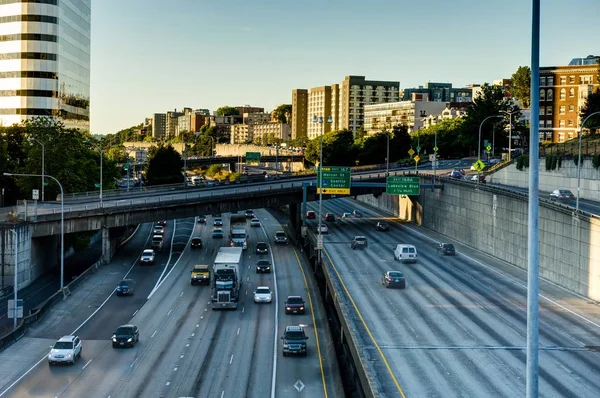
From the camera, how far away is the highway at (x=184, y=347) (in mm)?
38000

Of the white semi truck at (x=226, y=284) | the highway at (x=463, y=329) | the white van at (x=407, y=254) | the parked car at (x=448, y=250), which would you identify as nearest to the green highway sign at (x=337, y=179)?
the highway at (x=463, y=329)

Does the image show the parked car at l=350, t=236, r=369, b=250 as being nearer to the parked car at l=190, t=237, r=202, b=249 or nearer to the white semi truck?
the white semi truck

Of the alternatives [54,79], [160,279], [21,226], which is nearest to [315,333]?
[160,279]

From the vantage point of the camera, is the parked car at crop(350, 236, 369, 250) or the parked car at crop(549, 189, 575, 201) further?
the parked car at crop(350, 236, 369, 250)

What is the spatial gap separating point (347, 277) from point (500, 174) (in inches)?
1794

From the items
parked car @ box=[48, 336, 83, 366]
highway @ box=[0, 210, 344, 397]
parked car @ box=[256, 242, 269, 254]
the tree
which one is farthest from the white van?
the tree

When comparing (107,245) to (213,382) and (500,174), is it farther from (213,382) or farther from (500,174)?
(500,174)

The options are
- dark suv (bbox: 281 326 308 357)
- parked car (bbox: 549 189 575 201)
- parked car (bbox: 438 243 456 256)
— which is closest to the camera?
dark suv (bbox: 281 326 308 357)

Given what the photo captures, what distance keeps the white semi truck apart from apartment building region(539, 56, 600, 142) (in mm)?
86680

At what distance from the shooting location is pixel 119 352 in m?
45.1

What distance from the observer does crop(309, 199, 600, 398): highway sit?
106 feet

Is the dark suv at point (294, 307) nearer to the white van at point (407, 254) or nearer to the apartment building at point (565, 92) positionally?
the white van at point (407, 254)

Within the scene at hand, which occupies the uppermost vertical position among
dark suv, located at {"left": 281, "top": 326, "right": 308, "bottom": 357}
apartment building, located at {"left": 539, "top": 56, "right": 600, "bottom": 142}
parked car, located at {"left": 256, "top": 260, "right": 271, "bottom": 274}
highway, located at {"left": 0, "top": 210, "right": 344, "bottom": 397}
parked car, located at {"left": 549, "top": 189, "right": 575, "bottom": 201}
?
apartment building, located at {"left": 539, "top": 56, "right": 600, "bottom": 142}

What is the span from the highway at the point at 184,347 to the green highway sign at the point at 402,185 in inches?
723
